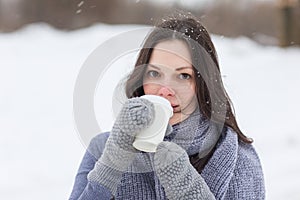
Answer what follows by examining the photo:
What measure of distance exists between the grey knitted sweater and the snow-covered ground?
20 cm

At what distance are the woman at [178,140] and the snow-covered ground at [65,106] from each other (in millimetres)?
171

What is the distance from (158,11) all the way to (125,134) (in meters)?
9.53

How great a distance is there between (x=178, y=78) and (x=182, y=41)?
0.36ft

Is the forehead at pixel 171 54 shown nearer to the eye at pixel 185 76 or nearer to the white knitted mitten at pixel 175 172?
the eye at pixel 185 76

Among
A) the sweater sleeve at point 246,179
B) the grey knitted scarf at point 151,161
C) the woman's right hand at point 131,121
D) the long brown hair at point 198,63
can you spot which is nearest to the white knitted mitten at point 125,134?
the woman's right hand at point 131,121

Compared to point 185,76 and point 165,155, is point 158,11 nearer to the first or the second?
point 185,76

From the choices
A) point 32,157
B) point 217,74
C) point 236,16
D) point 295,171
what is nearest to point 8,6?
point 236,16

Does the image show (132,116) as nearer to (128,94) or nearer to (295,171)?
(128,94)

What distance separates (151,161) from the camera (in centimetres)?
197

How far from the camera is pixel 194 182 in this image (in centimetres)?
188

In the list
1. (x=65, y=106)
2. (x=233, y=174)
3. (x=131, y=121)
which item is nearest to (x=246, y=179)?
(x=233, y=174)

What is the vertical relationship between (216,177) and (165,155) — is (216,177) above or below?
below

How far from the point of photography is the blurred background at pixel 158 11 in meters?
12.1

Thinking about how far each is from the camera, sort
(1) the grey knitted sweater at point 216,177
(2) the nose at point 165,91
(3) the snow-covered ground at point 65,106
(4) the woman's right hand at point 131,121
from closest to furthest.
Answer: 1. (4) the woman's right hand at point 131,121
2. (2) the nose at point 165,91
3. (1) the grey knitted sweater at point 216,177
4. (3) the snow-covered ground at point 65,106
